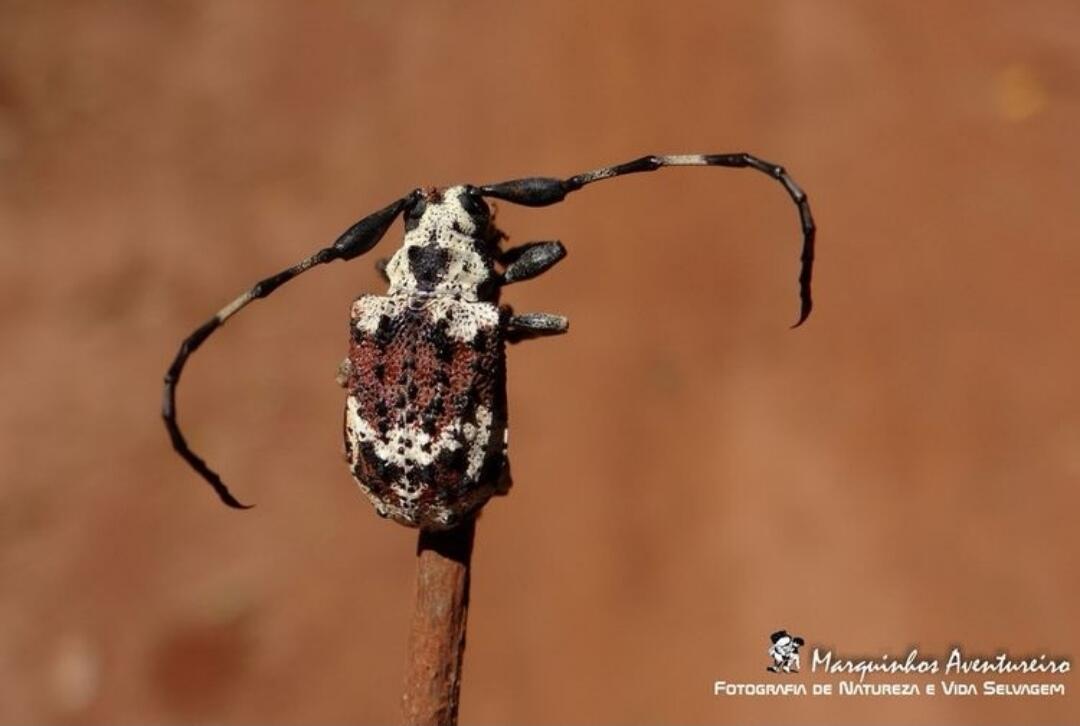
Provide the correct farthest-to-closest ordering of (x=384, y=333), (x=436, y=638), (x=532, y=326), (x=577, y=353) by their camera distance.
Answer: (x=577, y=353) < (x=532, y=326) < (x=384, y=333) < (x=436, y=638)

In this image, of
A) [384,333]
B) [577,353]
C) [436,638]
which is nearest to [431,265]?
[384,333]

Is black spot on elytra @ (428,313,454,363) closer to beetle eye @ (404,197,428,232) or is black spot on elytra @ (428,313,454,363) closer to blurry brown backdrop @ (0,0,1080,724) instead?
beetle eye @ (404,197,428,232)

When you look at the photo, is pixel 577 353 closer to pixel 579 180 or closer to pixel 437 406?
pixel 579 180

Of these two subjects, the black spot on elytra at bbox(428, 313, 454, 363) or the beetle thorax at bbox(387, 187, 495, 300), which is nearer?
the black spot on elytra at bbox(428, 313, 454, 363)

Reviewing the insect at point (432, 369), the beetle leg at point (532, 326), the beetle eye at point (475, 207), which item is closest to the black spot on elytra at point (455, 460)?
the insect at point (432, 369)

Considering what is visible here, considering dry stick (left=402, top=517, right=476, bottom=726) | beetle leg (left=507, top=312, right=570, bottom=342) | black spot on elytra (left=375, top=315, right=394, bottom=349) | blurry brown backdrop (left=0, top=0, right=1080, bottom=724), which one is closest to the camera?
dry stick (left=402, top=517, right=476, bottom=726)

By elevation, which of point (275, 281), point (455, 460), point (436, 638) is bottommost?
point (436, 638)

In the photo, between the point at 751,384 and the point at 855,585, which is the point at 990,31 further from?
the point at 855,585

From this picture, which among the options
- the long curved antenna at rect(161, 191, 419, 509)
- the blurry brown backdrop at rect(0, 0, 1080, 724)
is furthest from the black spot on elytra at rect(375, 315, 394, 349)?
the blurry brown backdrop at rect(0, 0, 1080, 724)
